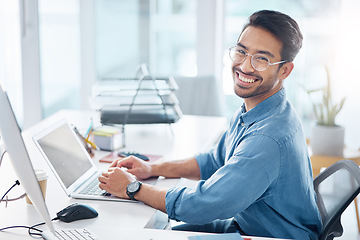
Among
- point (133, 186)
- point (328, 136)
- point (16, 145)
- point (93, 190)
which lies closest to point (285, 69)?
point (133, 186)

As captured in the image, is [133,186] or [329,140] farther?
[329,140]

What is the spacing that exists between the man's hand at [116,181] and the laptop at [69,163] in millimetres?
20

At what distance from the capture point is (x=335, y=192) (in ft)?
5.86

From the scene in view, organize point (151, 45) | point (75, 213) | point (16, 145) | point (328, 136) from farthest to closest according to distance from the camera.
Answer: point (151, 45) < point (328, 136) < point (75, 213) < point (16, 145)

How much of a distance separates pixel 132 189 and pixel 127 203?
50mm

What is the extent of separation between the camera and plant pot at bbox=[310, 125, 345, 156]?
2812 millimetres

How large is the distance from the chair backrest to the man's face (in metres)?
0.37

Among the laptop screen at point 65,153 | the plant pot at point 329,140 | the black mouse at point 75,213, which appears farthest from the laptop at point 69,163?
the plant pot at point 329,140

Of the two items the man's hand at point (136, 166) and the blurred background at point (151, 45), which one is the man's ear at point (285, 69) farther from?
the blurred background at point (151, 45)

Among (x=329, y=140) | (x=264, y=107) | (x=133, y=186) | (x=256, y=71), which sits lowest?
(x=329, y=140)

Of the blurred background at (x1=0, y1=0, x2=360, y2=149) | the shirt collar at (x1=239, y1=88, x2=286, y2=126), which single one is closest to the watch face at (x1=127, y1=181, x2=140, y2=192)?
the shirt collar at (x1=239, y1=88, x2=286, y2=126)

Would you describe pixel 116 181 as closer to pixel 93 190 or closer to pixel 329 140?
pixel 93 190

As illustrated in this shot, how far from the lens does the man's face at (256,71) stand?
68.7 inches

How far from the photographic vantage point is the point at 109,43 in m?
4.25
